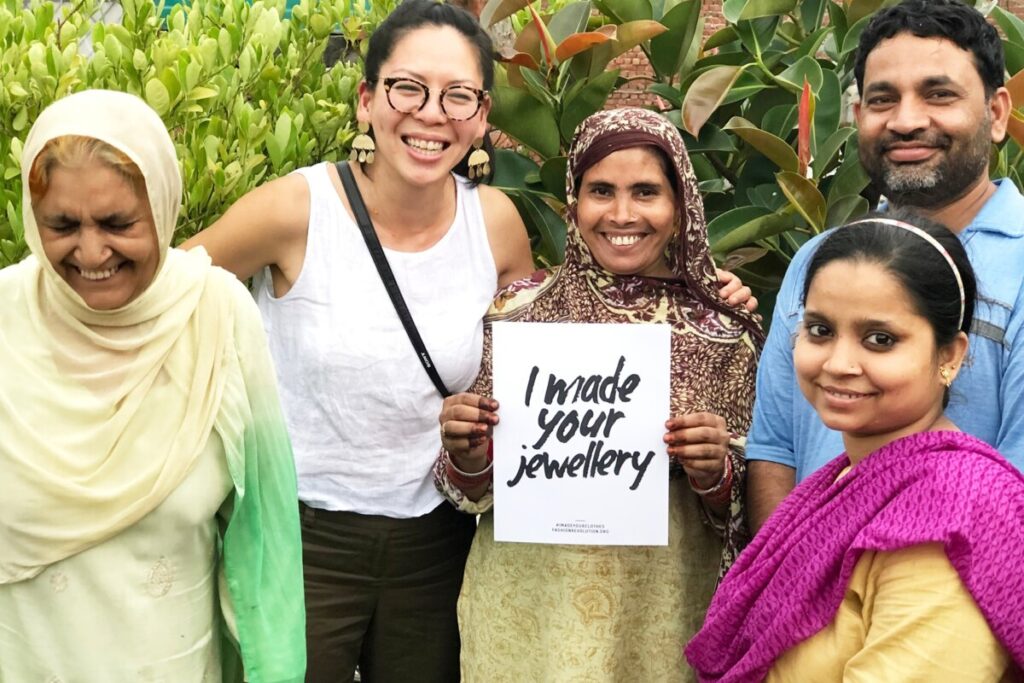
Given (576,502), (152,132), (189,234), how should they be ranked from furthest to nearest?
(189,234), (576,502), (152,132)

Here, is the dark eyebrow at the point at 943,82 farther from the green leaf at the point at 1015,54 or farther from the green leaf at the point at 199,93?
the green leaf at the point at 199,93

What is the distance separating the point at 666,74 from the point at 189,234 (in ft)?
4.54

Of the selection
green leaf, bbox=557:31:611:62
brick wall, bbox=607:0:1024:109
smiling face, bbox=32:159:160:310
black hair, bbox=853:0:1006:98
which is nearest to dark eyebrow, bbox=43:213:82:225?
smiling face, bbox=32:159:160:310

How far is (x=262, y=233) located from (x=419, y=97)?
0.47 m

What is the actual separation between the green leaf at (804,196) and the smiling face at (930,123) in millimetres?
466

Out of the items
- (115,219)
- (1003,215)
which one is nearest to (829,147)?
(1003,215)

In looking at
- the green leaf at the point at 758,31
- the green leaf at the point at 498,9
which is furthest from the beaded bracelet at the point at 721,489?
the green leaf at the point at 498,9

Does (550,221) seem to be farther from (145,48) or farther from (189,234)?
(145,48)

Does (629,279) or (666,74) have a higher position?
(666,74)

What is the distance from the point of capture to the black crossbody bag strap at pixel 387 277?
2.91 m

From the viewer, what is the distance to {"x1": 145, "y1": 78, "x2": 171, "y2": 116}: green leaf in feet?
10.1

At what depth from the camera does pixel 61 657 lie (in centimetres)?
219

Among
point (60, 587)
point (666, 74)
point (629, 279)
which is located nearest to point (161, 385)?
point (60, 587)

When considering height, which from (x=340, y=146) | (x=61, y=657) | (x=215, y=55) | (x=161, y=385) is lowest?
(x=61, y=657)
